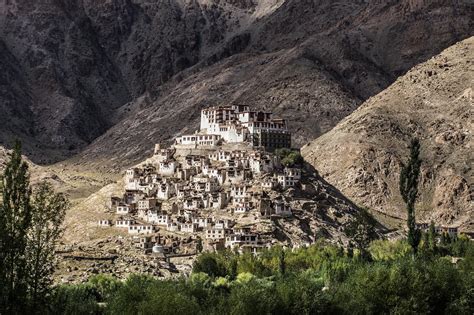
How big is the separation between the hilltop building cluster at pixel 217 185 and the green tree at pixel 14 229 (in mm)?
59936

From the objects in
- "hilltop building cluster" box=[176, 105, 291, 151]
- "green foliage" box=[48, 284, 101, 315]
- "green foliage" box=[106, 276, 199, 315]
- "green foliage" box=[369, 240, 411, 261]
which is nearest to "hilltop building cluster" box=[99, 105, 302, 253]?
"hilltop building cluster" box=[176, 105, 291, 151]

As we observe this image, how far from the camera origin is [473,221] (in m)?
159

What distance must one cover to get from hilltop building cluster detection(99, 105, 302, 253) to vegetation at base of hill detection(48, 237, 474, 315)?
1177 cm

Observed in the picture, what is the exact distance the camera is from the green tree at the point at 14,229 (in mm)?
55188

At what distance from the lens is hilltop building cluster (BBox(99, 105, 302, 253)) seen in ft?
394

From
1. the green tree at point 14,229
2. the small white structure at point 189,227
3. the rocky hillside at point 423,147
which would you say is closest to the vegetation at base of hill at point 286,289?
the green tree at point 14,229

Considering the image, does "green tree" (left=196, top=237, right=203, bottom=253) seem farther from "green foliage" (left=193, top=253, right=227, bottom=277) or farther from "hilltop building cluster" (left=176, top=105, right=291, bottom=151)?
"hilltop building cluster" (left=176, top=105, right=291, bottom=151)

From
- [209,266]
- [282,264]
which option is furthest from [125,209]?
[282,264]

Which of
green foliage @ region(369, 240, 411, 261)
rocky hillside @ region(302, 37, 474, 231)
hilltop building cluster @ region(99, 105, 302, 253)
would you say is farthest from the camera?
rocky hillside @ region(302, 37, 474, 231)

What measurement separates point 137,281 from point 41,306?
18.3 metres

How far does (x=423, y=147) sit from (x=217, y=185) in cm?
6579

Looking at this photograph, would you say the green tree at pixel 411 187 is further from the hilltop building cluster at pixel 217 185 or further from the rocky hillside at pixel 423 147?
the rocky hillside at pixel 423 147

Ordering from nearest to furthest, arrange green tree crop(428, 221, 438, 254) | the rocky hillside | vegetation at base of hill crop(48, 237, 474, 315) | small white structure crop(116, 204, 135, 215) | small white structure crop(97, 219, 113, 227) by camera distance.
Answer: vegetation at base of hill crop(48, 237, 474, 315), green tree crop(428, 221, 438, 254), small white structure crop(97, 219, 113, 227), small white structure crop(116, 204, 135, 215), the rocky hillside

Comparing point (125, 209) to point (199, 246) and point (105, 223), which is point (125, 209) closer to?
point (105, 223)
